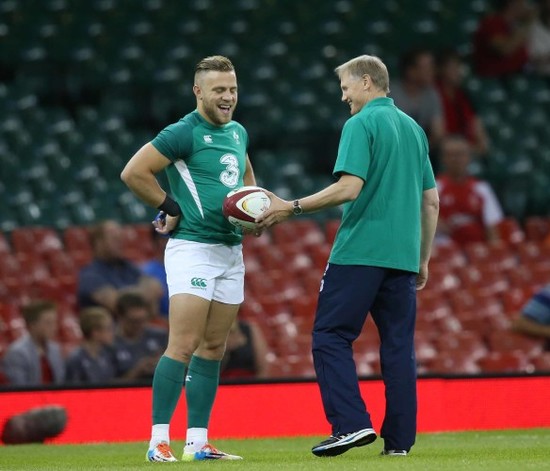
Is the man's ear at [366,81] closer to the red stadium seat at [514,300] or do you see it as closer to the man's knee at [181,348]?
the man's knee at [181,348]

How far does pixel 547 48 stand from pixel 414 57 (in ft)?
8.24

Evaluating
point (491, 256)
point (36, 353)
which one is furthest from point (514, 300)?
point (36, 353)

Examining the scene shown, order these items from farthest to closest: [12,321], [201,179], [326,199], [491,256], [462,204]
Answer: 1. [491,256]
2. [462,204]
3. [12,321]
4. [201,179]
5. [326,199]

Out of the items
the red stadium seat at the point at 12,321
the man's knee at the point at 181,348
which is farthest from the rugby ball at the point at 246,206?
the red stadium seat at the point at 12,321

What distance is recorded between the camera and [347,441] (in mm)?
6207

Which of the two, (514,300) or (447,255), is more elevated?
(447,255)

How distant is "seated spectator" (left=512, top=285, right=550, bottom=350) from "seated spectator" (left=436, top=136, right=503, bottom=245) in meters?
2.60

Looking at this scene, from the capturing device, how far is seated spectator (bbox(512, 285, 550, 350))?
34.5ft

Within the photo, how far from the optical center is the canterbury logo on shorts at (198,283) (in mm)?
6570

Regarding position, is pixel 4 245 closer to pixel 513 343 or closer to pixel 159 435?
pixel 513 343

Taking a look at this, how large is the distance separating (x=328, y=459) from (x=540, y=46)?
11240 mm

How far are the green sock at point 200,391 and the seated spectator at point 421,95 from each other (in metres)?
8.10

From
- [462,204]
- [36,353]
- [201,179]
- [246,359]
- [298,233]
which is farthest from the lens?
[462,204]

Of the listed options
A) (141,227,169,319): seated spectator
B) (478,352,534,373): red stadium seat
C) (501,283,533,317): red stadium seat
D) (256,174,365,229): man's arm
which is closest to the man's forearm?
(256,174,365,229): man's arm
